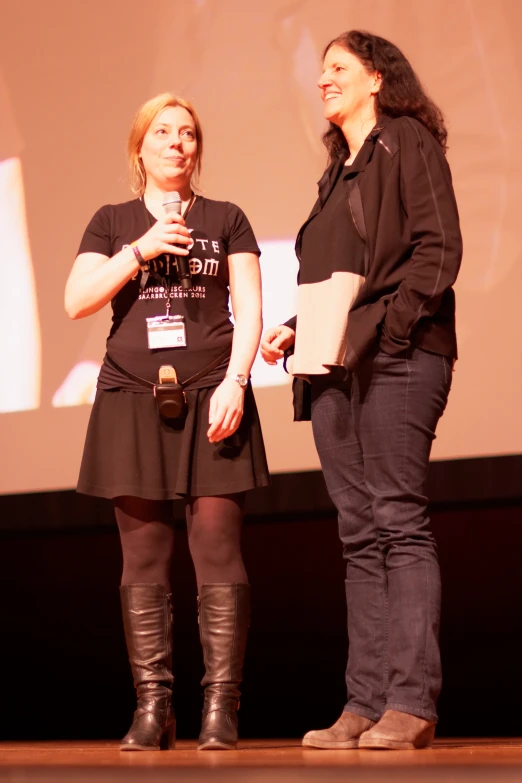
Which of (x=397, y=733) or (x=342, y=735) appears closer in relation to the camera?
(x=397, y=733)

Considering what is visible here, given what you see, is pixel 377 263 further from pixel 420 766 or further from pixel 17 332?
pixel 17 332

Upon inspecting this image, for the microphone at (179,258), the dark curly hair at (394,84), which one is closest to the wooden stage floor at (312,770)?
the microphone at (179,258)

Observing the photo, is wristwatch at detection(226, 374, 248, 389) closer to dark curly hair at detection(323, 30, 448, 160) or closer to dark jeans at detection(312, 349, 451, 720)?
dark jeans at detection(312, 349, 451, 720)

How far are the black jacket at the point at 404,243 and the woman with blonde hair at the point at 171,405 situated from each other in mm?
302

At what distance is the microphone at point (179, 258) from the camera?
6.19ft

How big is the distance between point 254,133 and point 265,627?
69.3 inches

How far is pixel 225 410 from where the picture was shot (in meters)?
1.86

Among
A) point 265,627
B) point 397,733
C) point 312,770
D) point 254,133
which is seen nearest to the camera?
point 312,770

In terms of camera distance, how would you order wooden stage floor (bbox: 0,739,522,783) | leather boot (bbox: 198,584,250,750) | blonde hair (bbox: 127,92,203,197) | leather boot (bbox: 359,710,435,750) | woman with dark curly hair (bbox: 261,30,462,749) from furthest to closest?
blonde hair (bbox: 127,92,203,197) → leather boot (bbox: 198,584,250,750) → woman with dark curly hair (bbox: 261,30,462,749) → leather boot (bbox: 359,710,435,750) → wooden stage floor (bbox: 0,739,522,783)

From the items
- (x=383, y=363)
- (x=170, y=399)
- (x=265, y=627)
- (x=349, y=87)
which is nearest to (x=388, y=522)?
(x=383, y=363)

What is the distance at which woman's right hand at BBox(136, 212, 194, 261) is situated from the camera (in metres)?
1.85

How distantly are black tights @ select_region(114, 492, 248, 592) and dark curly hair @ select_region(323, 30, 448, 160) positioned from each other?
2.70 feet

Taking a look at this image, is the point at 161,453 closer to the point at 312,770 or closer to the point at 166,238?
the point at 166,238

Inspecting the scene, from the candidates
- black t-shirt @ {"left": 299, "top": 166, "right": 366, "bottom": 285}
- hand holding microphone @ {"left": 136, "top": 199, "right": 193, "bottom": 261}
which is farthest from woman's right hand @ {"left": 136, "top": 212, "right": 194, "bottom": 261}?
black t-shirt @ {"left": 299, "top": 166, "right": 366, "bottom": 285}
